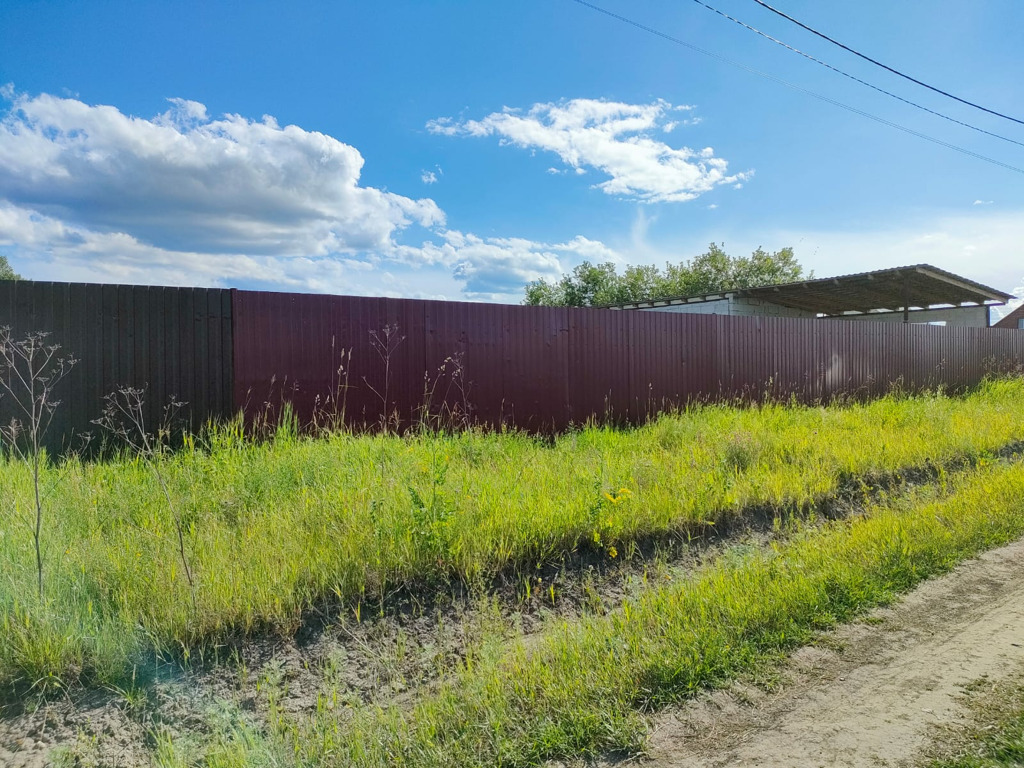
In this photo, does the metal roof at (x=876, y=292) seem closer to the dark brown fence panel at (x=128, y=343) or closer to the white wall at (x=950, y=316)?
the white wall at (x=950, y=316)

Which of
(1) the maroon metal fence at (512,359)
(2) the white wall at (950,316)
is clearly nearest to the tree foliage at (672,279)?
(2) the white wall at (950,316)

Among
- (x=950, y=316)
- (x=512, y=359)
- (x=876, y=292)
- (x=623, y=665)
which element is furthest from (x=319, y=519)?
(x=950, y=316)

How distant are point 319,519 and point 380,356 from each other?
3960 mm

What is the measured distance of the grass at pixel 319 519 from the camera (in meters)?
3.06

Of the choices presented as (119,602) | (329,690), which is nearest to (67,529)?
(119,602)

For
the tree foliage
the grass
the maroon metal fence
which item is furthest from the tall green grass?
the tree foliage

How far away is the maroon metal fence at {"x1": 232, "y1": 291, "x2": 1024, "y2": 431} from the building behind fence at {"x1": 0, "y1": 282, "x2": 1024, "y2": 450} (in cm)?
2

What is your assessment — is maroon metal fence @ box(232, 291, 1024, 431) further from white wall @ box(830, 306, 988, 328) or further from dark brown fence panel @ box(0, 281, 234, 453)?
white wall @ box(830, 306, 988, 328)

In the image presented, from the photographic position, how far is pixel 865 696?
2.74m

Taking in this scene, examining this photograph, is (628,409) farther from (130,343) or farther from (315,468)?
(130,343)

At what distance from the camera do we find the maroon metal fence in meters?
7.37

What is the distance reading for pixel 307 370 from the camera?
7.45m

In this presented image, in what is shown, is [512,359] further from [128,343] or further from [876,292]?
[876,292]

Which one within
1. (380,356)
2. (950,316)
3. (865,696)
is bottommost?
(865,696)
